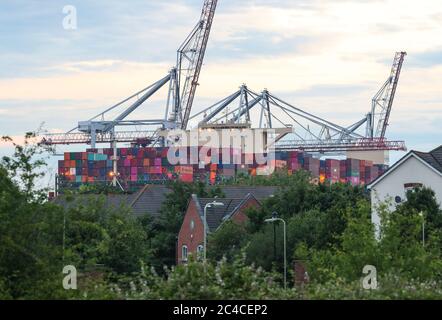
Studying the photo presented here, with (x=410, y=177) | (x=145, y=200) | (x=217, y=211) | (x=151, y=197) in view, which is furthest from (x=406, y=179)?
(x=151, y=197)

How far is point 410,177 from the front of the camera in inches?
2849

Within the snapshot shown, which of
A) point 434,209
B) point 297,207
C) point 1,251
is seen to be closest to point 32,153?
point 1,251

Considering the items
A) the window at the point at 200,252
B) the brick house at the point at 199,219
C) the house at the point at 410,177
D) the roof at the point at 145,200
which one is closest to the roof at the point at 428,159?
the house at the point at 410,177

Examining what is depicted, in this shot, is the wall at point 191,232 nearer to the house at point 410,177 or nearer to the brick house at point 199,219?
the brick house at point 199,219

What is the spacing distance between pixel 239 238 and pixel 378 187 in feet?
30.3

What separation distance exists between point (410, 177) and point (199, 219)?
1841 cm

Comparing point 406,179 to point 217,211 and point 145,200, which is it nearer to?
point 217,211

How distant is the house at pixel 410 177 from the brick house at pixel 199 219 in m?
13.9

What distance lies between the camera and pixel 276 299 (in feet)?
81.2

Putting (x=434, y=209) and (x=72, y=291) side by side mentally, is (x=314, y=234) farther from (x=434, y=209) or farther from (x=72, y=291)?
(x=72, y=291)

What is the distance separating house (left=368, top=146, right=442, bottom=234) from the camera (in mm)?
70812

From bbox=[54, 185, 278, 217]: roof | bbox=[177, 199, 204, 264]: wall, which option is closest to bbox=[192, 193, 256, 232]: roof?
bbox=[177, 199, 204, 264]: wall

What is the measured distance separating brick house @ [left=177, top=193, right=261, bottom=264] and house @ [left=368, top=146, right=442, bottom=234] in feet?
45.7

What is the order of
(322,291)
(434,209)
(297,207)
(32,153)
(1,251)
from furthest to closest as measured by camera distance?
(297,207) < (434,209) < (32,153) < (1,251) < (322,291)
